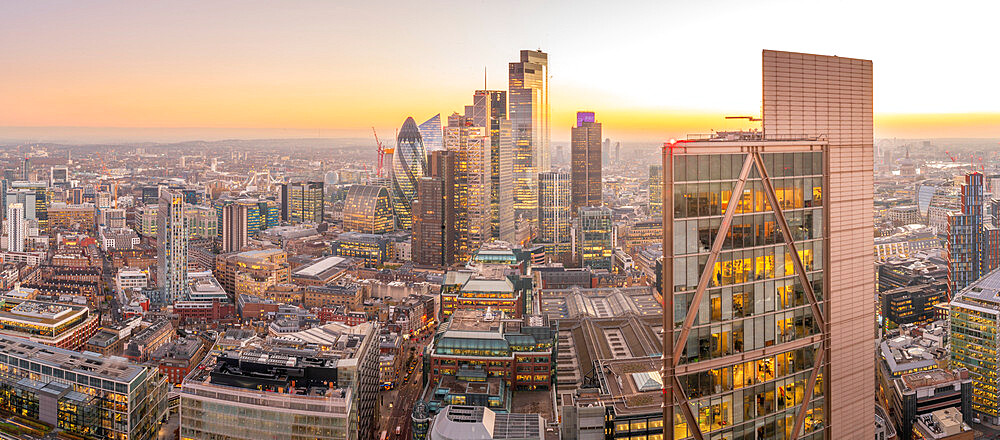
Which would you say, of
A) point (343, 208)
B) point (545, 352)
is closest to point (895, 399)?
point (545, 352)

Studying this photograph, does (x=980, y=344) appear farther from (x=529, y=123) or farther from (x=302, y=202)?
(x=302, y=202)

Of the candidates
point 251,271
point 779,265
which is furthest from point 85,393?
point 251,271

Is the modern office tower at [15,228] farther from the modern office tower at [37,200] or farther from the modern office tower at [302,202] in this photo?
the modern office tower at [302,202]

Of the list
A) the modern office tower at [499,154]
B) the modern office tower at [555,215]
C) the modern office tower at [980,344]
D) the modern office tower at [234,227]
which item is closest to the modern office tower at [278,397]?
the modern office tower at [980,344]

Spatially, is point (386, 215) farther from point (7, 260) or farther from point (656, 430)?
point (656, 430)

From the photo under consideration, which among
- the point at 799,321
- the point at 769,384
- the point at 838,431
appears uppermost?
the point at 799,321

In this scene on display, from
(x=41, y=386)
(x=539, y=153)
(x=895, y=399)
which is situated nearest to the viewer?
A: (x=41, y=386)

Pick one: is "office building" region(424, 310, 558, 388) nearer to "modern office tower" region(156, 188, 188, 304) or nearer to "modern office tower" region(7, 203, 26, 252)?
"modern office tower" region(156, 188, 188, 304)
